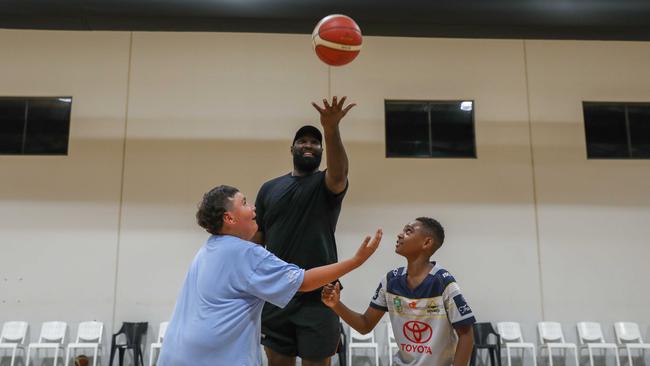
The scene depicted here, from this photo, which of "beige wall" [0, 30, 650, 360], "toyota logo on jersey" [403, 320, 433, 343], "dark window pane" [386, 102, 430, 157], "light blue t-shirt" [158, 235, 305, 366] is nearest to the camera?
"light blue t-shirt" [158, 235, 305, 366]

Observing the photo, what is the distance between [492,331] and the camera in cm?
752

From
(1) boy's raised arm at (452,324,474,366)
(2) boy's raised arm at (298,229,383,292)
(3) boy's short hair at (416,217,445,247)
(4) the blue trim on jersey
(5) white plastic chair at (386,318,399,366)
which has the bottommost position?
(5) white plastic chair at (386,318,399,366)

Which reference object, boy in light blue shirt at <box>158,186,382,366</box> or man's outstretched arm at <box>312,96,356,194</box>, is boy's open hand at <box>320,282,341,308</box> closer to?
boy in light blue shirt at <box>158,186,382,366</box>

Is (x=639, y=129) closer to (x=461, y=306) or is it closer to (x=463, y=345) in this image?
(x=461, y=306)

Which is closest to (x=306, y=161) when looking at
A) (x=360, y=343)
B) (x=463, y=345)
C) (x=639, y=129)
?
(x=463, y=345)

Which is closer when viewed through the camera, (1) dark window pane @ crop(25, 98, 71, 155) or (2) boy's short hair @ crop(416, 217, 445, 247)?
(2) boy's short hair @ crop(416, 217, 445, 247)

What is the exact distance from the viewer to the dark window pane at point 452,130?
28.5ft

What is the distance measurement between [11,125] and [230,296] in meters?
7.65

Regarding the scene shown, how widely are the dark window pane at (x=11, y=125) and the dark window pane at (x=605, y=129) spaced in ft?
28.7

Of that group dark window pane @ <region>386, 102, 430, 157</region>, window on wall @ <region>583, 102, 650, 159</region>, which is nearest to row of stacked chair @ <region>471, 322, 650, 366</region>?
window on wall @ <region>583, 102, 650, 159</region>

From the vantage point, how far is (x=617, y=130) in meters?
8.89

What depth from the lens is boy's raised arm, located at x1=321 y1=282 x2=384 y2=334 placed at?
9.21 feet

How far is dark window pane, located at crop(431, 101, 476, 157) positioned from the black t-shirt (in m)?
5.72

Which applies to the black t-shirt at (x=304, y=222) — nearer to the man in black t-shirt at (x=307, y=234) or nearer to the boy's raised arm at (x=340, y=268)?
the man in black t-shirt at (x=307, y=234)
